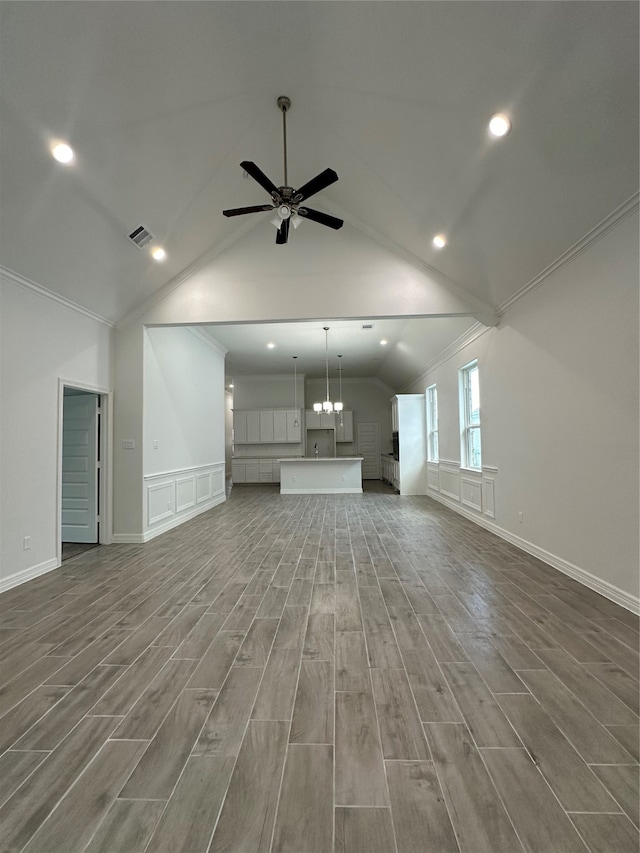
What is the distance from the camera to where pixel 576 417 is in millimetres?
3496

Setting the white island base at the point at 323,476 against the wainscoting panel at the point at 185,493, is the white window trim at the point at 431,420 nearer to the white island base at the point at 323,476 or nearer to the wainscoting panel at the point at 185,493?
the white island base at the point at 323,476

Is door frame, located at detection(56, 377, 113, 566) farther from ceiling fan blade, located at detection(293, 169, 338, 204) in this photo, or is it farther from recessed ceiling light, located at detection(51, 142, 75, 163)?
ceiling fan blade, located at detection(293, 169, 338, 204)

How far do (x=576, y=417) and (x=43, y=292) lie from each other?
498 centimetres

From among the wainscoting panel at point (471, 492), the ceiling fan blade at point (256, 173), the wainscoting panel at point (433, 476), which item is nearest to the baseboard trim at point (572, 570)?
the wainscoting panel at point (471, 492)

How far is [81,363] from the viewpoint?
4719 mm

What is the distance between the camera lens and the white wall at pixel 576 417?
2.94 metres

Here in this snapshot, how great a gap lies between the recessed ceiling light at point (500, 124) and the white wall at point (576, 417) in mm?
1053

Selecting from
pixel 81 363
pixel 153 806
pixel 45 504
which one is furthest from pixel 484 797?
pixel 81 363

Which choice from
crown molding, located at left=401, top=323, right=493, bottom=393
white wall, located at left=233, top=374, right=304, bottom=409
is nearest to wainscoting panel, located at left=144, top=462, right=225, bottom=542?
white wall, located at left=233, top=374, right=304, bottom=409

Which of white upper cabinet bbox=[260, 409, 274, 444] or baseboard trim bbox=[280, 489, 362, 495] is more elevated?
white upper cabinet bbox=[260, 409, 274, 444]

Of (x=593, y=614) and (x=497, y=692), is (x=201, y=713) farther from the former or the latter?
(x=593, y=614)

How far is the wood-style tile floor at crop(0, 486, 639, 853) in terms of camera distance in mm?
1321

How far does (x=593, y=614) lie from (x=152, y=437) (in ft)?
16.5

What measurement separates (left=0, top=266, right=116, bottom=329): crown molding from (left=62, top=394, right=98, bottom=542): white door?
969mm
